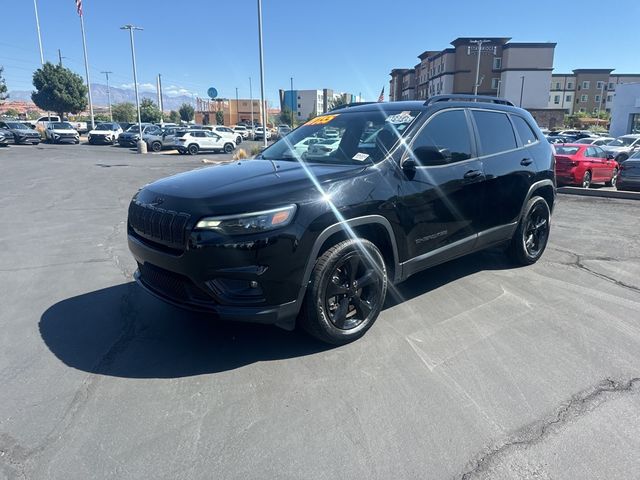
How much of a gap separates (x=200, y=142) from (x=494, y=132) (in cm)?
2826

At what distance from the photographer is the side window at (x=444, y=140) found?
386cm

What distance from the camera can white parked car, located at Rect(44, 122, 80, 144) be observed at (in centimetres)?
3547

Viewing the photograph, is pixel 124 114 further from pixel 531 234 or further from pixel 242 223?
pixel 242 223

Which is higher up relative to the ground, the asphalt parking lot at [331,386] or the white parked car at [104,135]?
the white parked car at [104,135]

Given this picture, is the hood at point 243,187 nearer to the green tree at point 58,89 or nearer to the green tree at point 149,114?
the green tree at point 58,89

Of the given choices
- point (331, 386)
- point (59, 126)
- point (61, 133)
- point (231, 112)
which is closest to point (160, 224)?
point (331, 386)

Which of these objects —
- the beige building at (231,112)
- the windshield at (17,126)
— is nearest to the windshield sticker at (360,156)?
the windshield at (17,126)

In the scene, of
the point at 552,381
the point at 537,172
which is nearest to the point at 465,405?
the point at 552,381

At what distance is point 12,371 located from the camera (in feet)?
10.4

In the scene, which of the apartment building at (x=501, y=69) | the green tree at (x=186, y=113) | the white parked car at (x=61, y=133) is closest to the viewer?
the white parked car at (x=61, y=133)

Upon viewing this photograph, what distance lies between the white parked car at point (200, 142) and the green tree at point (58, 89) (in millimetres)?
28113

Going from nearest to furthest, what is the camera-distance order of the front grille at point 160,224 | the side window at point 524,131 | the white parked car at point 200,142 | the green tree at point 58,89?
1. the front grille at point 160,224
2. the side window at point 524,131
3. the white parked car at point 200,142
4. the green tree at point 58,89

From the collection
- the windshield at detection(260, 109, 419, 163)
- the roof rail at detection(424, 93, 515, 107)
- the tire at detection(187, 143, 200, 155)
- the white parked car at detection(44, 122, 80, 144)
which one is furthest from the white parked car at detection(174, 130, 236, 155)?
the roof rail at detection(424, 93, 515, 107)

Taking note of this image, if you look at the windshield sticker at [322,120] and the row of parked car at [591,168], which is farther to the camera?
the row of parked car at [591,168]
